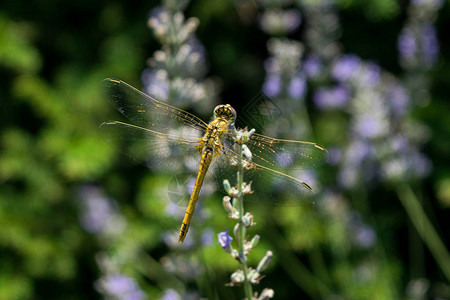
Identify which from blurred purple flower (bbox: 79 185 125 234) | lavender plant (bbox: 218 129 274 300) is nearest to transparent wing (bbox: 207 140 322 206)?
lavender plant (bbox: 218 129 274 300)

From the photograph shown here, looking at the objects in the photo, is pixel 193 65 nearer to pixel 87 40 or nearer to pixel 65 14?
pixel 87 40

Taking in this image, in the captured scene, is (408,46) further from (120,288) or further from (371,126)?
(120,288)

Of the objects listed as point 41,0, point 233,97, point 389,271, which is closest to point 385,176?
point 389,271

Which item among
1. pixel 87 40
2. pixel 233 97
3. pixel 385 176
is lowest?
pixel 385 176

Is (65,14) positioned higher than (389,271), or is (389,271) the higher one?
(65,14)

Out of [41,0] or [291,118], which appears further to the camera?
[41,0]

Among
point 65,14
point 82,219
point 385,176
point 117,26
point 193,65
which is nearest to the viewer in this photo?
point 193,65

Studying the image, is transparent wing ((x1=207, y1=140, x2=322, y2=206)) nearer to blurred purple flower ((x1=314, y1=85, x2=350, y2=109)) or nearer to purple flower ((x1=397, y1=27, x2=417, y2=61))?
blurred purple flower ((x1=314, y1=85, x2=350, y2=109))

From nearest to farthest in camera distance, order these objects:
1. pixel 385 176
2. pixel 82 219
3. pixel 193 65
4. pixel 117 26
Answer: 1. pixel 193 65
2. pixel 385 176
3. pixel 82 219
4. pixel 117 26

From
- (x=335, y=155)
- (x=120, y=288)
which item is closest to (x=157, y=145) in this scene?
(x=120, y=288)
